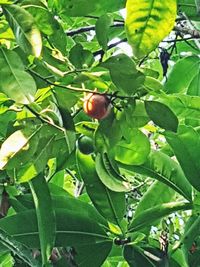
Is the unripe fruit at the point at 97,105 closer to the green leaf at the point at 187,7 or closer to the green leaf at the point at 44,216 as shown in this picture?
the green leaf at the point at 44,216

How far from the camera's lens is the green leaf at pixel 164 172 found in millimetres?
1157

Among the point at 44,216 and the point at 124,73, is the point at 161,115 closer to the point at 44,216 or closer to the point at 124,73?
the point at 124,73

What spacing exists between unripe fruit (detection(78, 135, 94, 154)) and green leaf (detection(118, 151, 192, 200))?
11 centimetres

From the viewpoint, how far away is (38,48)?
0.80 meters

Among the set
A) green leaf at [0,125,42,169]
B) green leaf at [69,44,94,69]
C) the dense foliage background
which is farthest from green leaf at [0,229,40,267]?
green leaf at [69,44,94,69]

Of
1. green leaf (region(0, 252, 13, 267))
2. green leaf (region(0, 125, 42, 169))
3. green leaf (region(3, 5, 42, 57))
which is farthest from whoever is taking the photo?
green leaf (region(0, 252, 13, 267))

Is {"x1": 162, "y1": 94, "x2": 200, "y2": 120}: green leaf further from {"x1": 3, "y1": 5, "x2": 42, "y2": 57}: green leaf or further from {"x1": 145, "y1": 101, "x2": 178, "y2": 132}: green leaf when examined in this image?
{"x1": 3, "y1": 5, "x2": 42, "y2": 57}: green leaf

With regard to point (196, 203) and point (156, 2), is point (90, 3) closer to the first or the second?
point (156, 2)

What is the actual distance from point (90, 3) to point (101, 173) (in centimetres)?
26

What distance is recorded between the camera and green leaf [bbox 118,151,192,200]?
45.6 inches

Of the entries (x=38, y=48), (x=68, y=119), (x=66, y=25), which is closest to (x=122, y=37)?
(x=66, y=25)

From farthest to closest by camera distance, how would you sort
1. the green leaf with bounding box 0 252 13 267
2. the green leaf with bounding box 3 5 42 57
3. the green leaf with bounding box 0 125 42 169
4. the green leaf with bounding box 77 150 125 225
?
the green leaf with bounding box 0 252 13 267 < the green leaf with bounding box 77 150 125 225 < the green leaf with bounding box 0 125 42 169 < the green leaf with bounding box 3 5 42 57

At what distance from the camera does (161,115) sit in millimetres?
933

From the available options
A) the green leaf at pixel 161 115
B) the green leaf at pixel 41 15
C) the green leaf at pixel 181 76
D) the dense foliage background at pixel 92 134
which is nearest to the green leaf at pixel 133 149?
the dense foliage background at pixel 92 134
